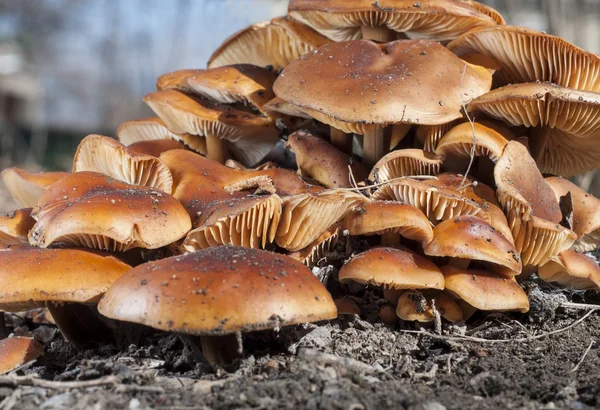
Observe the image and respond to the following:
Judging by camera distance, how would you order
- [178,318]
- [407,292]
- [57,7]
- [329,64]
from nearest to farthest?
[178,318]
[407,292]
[329,64]
[57,7]

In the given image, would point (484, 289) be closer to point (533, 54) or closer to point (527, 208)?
Result: point (527, 208)

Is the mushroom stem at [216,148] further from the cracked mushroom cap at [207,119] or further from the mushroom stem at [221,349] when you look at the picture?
the mushroom stem at [221,349]

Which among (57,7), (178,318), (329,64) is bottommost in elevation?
(57,7)

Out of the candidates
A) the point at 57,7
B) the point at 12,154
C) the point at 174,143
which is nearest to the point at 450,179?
the point at 174,143

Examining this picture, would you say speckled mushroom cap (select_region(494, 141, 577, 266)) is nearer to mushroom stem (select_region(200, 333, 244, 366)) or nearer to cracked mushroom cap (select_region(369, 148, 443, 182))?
cracked mushroom cap (select_region(369, 148, 443, 182))

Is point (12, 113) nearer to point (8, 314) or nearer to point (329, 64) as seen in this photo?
point (8, 314)

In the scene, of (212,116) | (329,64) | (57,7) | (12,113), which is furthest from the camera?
(57,7)

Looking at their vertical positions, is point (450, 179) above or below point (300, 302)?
above
